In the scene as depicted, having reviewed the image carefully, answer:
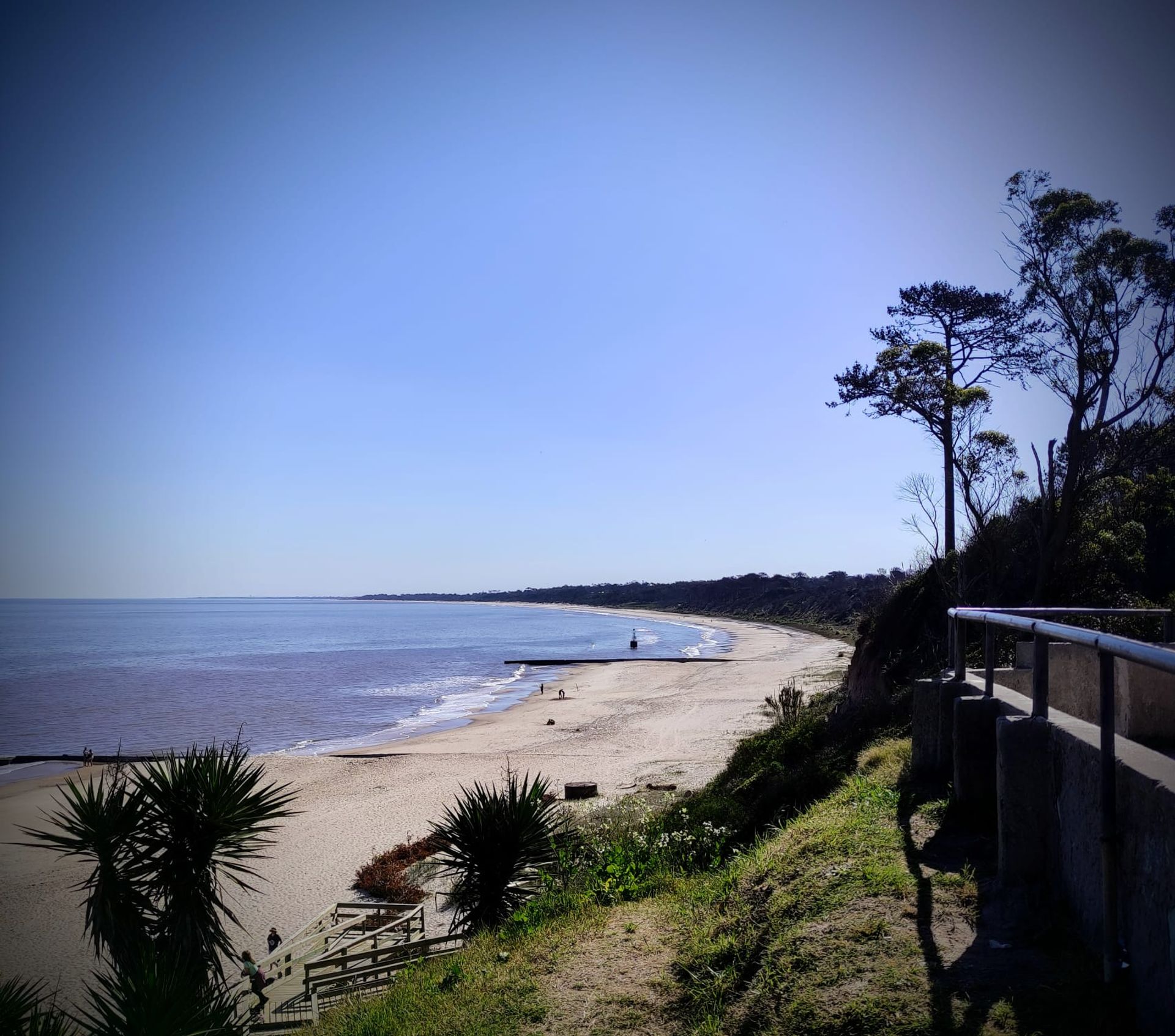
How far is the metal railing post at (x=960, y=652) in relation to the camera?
21.2ft

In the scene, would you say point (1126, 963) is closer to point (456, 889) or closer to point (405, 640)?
point (456, 889)

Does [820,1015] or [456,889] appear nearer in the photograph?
[820,1015]

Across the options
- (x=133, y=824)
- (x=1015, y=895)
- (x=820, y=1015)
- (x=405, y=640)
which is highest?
(x=1015, y=895)

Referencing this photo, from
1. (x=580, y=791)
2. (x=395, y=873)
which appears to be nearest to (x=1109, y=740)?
(x=395, y=873)

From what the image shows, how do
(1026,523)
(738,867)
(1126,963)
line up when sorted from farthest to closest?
(1026,523) → (738,867) → (1126,963)

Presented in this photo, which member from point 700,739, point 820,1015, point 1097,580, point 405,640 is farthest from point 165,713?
point 405,640

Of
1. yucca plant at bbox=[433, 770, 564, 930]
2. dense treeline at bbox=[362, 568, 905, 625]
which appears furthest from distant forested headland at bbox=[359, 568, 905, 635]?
yucca plant at bbox=[433, 770, 564, 930]

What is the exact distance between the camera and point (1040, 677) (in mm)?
4391

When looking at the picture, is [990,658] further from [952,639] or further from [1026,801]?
[1026,801]

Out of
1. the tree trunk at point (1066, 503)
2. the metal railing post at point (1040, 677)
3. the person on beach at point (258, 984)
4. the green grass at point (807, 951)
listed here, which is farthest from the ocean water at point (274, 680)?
the metal railing post at point (1040, 677)

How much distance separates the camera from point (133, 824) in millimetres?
8922

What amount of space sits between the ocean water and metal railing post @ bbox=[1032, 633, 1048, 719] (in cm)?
2578

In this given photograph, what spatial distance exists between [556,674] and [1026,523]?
46.1m

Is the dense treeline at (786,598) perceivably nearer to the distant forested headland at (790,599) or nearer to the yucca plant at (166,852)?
the distant forested headland at (790,599)
